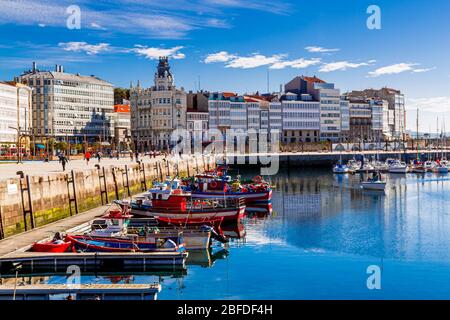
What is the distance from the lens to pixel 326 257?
2792 cm

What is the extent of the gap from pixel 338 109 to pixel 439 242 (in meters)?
122

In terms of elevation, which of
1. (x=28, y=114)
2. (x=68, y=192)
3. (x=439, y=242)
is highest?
(x=28, y=114)

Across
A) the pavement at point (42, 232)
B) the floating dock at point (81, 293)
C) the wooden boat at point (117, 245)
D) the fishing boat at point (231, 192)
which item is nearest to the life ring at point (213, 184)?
the fishing boat at point (231, 192)

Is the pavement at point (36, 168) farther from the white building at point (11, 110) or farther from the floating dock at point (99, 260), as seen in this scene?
the white building at point (11, 110)

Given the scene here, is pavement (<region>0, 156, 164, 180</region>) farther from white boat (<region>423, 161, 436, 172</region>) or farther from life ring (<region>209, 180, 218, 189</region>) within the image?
white boat (<region>423, 161, 436, 172</region>)

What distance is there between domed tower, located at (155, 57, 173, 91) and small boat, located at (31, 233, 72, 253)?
4156 inches

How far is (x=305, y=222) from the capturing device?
39406mm

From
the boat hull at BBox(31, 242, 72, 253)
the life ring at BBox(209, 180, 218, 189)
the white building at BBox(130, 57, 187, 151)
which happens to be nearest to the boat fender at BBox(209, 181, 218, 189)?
the life ring at BBox(209, 180, 218, 189)

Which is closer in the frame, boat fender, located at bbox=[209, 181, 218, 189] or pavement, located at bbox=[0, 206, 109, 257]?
pavement, located at bbox=[0, 206, 109, 257]

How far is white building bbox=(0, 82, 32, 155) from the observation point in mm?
97406

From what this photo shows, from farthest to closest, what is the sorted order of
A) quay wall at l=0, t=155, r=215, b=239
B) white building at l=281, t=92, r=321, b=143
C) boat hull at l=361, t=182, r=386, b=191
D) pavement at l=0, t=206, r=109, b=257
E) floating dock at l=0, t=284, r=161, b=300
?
white building at l=281, t=92, r=321, b=143, boat hull at l=361, t=182, r=386, b=191, quay wall at l=0, t=155, r=215, b=239, pavement at l=0, t=206, r=109, b=257, floating dock at l=0, t=284, r=161, b=300

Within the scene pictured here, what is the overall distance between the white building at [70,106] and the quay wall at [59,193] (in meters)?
67.0

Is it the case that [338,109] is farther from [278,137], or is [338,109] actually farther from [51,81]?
[51,81]
